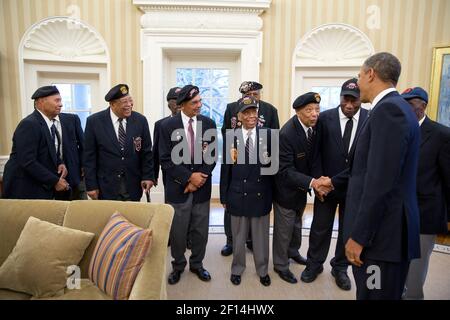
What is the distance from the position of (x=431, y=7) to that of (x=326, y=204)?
3446mm

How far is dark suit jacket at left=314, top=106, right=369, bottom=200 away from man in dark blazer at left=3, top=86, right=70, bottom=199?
2.08 metres

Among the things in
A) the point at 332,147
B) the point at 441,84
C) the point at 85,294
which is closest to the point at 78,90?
the point at 85,294

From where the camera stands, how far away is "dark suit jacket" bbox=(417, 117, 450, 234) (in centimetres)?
182

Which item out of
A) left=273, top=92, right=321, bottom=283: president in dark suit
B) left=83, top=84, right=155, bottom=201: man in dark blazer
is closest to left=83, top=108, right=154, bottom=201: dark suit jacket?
left=83, top=84, right=155, bottom=201: man in dark blazer

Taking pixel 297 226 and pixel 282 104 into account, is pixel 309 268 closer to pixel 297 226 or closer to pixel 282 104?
pixel 297 226

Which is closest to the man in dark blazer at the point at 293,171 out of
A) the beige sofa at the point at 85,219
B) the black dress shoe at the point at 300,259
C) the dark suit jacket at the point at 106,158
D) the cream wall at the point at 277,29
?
the black dress shoe at the point at 300,259

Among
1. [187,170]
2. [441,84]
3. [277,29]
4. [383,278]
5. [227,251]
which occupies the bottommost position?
[227,251]

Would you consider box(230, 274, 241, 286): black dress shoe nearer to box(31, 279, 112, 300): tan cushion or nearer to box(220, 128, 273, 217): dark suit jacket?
box(220, 128, 273, 217): dark suit jacket

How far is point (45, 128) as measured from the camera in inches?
96.4

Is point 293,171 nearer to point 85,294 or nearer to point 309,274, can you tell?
point 309,274

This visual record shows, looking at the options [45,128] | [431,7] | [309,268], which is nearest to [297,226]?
[309,268]

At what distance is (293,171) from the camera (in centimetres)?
228

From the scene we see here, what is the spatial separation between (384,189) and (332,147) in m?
1.03

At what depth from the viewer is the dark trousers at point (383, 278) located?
139cm
